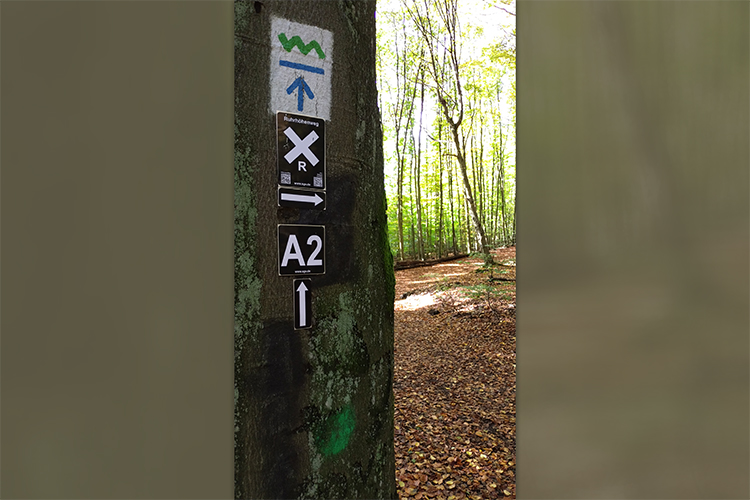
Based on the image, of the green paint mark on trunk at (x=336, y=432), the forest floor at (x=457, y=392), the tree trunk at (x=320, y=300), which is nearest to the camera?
the tree trunk at (x=320, y=300)

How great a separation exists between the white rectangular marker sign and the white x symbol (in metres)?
0.08

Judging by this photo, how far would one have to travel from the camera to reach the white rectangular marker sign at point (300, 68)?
4.97 feet

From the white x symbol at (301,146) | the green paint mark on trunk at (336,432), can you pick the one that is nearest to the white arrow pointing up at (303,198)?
the white x symbol at (301,146)

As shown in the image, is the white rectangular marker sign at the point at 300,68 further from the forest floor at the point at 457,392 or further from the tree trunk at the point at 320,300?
the forest floor at the point at 457,392

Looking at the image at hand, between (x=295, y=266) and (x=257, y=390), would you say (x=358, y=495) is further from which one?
(x=295, y=266)

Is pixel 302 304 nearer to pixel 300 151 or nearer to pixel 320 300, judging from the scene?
pixel 320 300

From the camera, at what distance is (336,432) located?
165 centimetres

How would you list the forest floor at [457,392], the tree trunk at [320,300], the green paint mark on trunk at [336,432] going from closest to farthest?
1. the tree trunk at [320,300]
2. the green paint mark on trunk at [336,432]
3. the forest floor at [457,392]

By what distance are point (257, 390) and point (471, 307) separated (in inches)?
286

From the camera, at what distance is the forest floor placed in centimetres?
384

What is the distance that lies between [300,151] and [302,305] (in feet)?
1.83

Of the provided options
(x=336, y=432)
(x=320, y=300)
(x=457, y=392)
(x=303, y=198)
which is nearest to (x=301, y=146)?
(x=303, y=198)

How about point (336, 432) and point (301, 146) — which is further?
point (336, 432)

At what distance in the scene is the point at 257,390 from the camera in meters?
1.50
